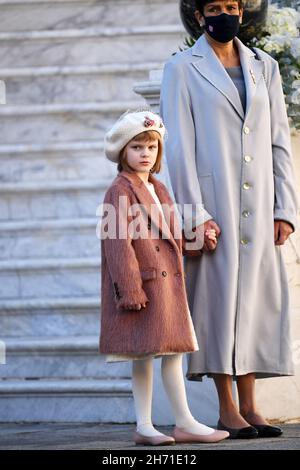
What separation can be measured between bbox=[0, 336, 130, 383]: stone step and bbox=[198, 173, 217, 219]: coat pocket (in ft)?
5.35

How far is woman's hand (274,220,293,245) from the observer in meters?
6.08

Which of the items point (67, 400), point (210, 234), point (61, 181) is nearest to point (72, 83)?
point (61, 181)

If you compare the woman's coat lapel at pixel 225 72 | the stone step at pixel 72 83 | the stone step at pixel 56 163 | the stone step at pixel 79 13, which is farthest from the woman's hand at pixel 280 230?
the stone step at pixel 79 13

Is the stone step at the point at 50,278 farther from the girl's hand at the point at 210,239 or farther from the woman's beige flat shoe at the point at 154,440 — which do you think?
the woman's beige flat shoe at the point at 154,440

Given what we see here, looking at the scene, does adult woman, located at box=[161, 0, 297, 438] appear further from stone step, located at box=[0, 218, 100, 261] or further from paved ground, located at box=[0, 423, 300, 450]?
stone step, located at box=[0, 218, 100, 261]

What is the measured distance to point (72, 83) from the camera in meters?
8.50

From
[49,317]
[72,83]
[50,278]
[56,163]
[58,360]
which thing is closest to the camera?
[58,360]

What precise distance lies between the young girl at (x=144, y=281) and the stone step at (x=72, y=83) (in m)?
2.64

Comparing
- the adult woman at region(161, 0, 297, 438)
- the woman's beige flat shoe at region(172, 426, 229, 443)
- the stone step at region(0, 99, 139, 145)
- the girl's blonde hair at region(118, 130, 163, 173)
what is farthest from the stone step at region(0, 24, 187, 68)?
the woman's beige flat shoe at region(172, 426, 229, 443)

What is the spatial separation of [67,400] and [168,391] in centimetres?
171

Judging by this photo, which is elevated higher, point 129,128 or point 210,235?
point 129,128

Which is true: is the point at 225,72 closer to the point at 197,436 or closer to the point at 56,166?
the point at 197,436
